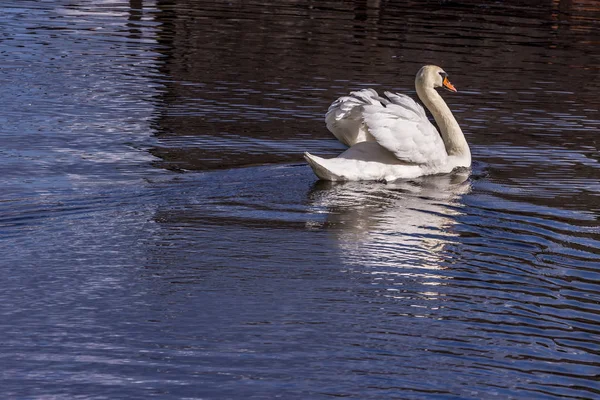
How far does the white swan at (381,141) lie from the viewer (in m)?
11.1

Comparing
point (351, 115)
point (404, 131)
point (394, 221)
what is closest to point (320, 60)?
point (351, 115)

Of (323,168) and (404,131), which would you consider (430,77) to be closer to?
(404,131)

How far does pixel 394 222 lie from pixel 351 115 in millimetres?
2001

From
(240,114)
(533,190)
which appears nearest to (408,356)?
(533,190)

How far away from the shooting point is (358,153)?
1157 centimetres

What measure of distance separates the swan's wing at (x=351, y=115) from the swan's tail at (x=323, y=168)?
2.41 ft

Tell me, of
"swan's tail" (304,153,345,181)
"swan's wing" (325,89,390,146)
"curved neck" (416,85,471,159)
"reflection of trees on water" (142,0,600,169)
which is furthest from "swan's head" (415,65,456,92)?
"swan's tail" (304,153,345,181)

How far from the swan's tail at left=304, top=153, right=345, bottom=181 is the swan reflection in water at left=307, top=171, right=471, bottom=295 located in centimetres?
13

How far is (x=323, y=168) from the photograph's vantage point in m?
11.0

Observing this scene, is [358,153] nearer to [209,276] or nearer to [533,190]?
[533,190]

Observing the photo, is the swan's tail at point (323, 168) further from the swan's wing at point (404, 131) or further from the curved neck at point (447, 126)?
the curved neck at point (447, 126)

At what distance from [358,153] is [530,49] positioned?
552 inches

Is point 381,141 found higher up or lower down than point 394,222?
higher up

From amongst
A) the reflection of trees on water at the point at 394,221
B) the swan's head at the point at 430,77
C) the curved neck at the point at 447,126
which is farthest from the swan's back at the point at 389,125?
the swan's head at the point at 430,77
